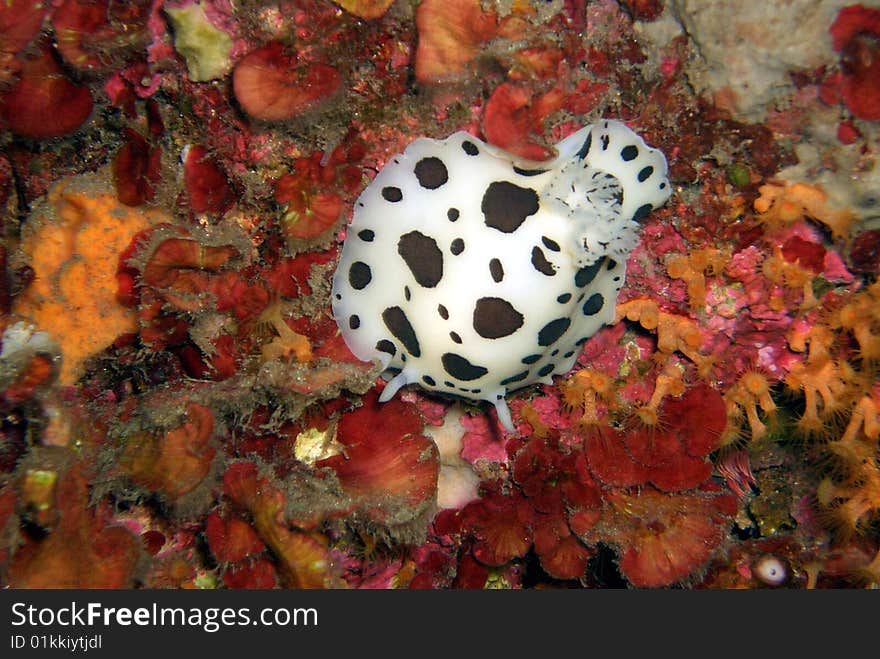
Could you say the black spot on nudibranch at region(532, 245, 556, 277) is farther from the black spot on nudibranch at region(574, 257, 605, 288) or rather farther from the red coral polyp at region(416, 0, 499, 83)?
the red coral polyp at region(416, 0, 499, 83)

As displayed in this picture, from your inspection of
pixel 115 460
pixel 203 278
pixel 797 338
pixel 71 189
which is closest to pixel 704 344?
pixel 797 338

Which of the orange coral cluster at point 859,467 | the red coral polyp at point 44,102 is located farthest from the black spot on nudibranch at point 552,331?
the red coral polyp at point 44,102

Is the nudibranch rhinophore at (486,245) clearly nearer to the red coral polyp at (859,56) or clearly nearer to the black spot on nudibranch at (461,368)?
the black spot on nudibranch at (461,368)

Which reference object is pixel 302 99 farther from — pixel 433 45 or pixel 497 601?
pixel 497 601

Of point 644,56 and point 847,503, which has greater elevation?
point 644,56

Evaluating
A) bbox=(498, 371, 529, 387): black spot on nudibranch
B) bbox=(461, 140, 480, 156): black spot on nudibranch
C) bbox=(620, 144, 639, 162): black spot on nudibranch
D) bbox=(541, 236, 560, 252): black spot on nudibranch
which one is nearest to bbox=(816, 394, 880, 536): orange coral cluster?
bbox=(498, 371, 529, 387): black spot on nudibranch

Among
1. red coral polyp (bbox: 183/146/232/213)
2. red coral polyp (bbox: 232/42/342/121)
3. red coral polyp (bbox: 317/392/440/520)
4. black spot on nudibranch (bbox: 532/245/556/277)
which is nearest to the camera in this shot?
red coral polyp (bbox: 232/42/342/121)

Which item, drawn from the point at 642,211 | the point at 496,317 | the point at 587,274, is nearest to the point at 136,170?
the point at 496,317
